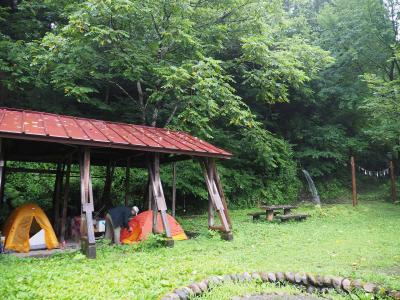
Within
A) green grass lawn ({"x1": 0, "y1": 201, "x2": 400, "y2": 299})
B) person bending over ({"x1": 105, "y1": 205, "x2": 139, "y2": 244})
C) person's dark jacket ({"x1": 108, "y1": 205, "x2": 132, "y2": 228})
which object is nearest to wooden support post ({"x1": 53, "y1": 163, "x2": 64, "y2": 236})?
person bending over ({"x1": 105, "y1": 205, "x2": 139, "y2": 244})

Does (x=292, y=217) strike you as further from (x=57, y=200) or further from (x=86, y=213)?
(x=57, y=200)

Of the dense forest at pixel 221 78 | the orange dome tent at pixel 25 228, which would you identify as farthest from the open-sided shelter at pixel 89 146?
the dense forest at pixel 221 78

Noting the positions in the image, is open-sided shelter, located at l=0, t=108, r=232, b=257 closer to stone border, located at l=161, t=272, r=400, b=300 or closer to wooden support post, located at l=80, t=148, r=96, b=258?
wooden support post, located at l=80, t=148, r=96, b=258

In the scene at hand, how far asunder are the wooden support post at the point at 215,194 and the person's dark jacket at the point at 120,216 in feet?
8.17

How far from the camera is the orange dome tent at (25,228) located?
909 centimetres

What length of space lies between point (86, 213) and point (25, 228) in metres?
2.44

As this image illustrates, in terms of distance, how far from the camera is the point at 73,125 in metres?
9.27

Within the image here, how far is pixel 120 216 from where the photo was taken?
9930mm

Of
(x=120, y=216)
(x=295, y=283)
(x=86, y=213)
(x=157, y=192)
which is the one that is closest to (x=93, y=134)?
(x=86, y=213)

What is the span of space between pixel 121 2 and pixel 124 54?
6.65ft

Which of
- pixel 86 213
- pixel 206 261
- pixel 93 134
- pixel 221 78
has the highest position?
pixel 221 78

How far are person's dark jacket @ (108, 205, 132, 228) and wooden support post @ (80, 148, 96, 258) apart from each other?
1506 mm

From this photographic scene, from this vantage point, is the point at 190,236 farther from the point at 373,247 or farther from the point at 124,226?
the point at 373,247

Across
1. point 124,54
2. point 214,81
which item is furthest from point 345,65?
point 124,54
